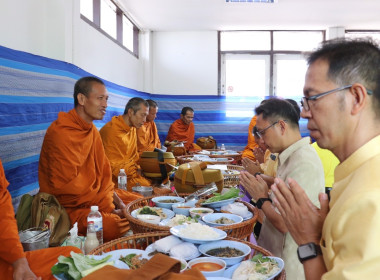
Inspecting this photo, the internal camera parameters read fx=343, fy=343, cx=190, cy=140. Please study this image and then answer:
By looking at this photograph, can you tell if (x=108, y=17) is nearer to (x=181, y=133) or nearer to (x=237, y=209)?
(x=181, y=133)

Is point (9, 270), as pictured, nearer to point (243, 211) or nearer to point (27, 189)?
point (243, 211)

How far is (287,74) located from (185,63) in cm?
259

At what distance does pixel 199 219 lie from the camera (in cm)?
189

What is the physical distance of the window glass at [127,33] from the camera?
715 centimetres

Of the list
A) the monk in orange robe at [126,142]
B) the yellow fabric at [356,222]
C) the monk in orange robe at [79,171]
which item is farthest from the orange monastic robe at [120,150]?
the yellow fabric at [356,222]

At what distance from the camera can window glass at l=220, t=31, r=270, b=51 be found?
28.3ft

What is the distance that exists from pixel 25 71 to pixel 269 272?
267 centimetres

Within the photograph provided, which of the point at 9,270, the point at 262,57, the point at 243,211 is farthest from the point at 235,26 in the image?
the point at 9,270

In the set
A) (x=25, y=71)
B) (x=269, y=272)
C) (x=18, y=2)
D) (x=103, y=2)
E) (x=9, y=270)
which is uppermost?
(x=103, y=2)

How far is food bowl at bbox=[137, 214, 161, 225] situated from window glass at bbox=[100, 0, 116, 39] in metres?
4.45

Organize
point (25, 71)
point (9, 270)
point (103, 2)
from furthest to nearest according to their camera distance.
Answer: point (103, 2) → point (25, 71) → point (9, 270)

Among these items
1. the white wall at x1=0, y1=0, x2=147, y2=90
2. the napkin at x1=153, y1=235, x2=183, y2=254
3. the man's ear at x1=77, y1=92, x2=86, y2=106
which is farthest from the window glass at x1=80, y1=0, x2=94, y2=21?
the napkin at x1=153, y1=235, x2=183, y2=254

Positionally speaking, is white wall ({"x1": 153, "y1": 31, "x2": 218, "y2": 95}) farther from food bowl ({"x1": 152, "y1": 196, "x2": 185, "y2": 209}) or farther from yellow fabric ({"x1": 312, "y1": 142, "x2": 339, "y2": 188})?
food bowl ({"x1": 152, "y1": 196, "x2": 185, "y2": 209})

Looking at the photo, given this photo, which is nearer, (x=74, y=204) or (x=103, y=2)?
(x=74, y=204)
